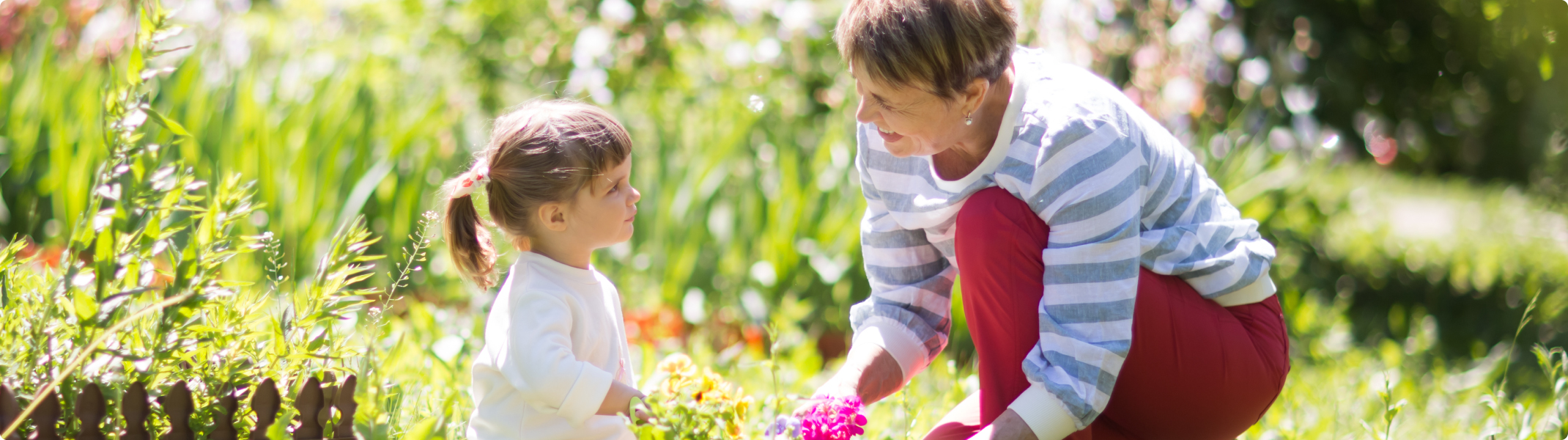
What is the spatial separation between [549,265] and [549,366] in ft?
0.67

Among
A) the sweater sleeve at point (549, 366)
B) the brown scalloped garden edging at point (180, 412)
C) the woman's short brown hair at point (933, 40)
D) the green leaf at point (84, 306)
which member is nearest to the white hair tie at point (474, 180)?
the sweater sleeve at point (549, 366)

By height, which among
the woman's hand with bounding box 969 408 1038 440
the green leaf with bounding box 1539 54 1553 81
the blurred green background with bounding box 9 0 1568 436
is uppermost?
the green leaf with bounding box 1539 54 1553 81

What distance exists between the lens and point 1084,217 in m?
1.57

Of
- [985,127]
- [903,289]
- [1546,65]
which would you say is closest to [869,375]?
[903,289]

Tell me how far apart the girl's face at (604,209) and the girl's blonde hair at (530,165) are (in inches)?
0.8

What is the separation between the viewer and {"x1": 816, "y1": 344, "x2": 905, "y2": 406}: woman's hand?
1884mm

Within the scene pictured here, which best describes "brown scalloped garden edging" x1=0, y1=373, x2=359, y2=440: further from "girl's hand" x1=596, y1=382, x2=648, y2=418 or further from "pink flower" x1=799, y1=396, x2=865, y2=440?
"pink flower" x1=799, y1=396, x2=865, y2=440

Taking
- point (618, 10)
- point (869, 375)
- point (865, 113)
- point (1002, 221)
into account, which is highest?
point (865, 113)

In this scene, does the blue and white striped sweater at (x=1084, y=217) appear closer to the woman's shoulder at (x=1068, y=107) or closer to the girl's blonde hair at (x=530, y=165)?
the woman's shoulder at (x=1068, y=107)

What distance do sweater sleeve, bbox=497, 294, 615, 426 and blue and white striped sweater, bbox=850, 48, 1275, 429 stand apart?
648mm

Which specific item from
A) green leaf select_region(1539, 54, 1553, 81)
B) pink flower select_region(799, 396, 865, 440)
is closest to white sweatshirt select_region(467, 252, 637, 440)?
pink flower select_region(799, 396, 865, 440)

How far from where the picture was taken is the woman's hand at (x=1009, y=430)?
1.54m

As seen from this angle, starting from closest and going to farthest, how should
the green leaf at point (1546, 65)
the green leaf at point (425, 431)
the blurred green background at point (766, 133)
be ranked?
the green leaf at point (425, 431), the green leaf at point (1546, 65), the blurred green background at point (766, 133)

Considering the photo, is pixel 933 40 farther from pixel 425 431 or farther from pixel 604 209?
pixel 425 431
